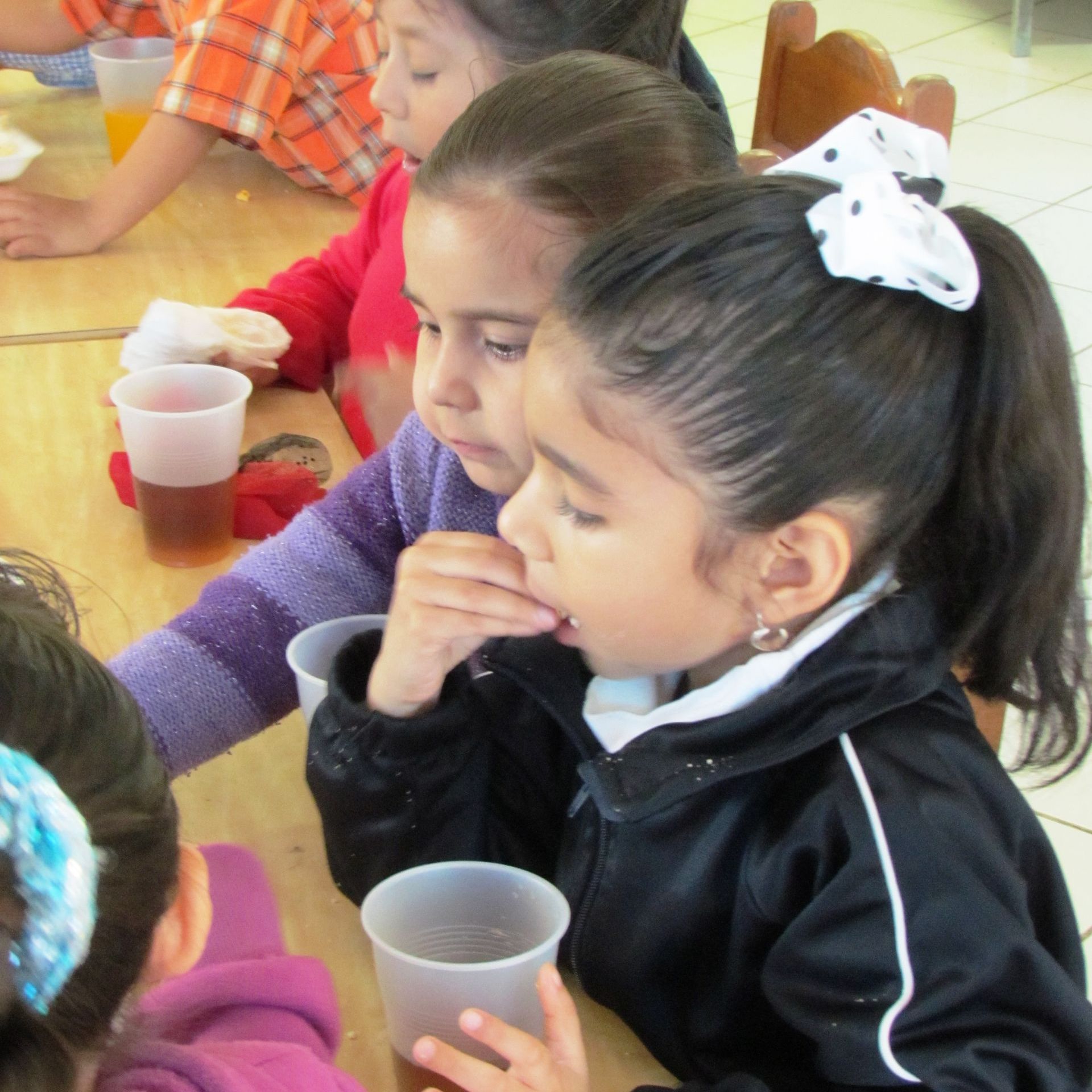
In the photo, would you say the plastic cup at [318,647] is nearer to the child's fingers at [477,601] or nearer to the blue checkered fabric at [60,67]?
the child's fingers at [477,601]

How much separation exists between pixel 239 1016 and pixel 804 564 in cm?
39

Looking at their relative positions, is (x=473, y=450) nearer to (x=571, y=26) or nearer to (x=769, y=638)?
(x=769, y=638)

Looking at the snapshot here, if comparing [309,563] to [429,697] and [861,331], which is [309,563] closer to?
[429,697]

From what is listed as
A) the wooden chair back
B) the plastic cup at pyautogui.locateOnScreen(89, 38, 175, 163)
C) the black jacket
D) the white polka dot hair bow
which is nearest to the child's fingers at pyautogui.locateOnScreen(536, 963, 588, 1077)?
the black jacket

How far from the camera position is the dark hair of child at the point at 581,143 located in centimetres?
87

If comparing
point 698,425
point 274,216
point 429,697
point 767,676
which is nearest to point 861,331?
point 698,425

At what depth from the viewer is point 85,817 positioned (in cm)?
50

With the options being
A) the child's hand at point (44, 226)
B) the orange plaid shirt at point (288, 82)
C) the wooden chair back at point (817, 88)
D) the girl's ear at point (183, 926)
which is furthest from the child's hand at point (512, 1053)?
the orange plaid shirt at point (288, 82)

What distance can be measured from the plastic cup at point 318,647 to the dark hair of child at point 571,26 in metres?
0.51

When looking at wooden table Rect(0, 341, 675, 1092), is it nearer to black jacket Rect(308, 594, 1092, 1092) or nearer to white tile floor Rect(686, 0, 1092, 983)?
black jacket Rect(308, 594, 1092, 1092)

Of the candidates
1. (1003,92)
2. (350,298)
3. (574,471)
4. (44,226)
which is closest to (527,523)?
(574,471)

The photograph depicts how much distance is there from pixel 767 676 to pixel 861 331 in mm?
208

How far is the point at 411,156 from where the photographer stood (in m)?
1.29

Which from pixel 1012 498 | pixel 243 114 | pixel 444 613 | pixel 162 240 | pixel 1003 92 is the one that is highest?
pixel 1012 498
